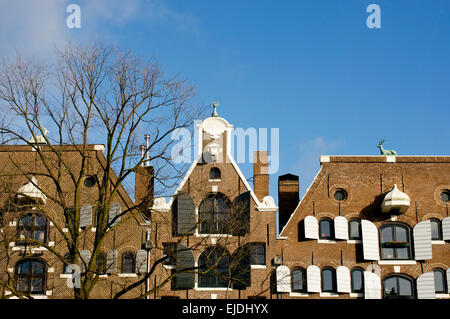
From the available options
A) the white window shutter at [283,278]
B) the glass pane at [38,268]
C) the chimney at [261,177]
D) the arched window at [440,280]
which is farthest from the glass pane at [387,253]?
the glass pane at [38,268]

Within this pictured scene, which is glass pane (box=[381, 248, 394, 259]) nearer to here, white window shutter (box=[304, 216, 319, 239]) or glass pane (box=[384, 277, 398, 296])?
glass pane (box=[384, 277, 398, 296])

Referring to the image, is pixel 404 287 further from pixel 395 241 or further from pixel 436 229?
pixel 436 229

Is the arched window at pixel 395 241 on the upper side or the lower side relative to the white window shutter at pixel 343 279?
upper

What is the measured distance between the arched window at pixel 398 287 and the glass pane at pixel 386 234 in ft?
5.43

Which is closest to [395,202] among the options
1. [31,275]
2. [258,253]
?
[258,253]

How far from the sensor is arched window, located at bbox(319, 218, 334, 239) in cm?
3135

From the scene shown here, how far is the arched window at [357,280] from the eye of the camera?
30.6 meters

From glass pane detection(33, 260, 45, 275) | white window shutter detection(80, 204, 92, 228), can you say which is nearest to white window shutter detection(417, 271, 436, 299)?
white window shutter detection(80, 204, 92, 228)

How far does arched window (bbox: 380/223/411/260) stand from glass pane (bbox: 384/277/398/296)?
3.37ft

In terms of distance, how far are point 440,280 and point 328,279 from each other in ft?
16.4

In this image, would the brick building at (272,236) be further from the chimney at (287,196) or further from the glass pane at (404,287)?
the chimney at (287,196)
